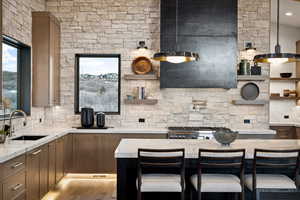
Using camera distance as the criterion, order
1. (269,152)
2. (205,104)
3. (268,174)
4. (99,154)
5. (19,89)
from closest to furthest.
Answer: (269,152), (268,174), (19,89), (99,154), (205,104)

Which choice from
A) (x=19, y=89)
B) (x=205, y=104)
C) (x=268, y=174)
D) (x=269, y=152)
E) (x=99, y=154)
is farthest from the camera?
(x=205, y=104)

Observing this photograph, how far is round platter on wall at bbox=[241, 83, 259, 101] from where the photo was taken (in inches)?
241

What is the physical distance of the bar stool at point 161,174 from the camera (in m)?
3.09

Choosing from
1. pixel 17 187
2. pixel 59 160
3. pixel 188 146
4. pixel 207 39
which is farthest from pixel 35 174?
pixel 207 39

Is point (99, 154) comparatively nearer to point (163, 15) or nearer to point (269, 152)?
point (163, 15)

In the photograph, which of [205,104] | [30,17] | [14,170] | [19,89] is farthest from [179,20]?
[14,170]

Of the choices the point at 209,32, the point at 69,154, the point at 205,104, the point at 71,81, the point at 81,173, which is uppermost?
the point at 209,32

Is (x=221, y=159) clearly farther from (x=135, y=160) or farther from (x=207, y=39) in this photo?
(x=207, y=39)

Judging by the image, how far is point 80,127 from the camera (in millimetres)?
5828

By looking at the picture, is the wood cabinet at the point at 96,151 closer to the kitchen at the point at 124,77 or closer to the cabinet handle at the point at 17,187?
the kitchen at the point at 124,77

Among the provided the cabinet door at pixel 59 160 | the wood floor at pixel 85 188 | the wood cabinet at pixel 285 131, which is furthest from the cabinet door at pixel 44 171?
the wood cabinet at pixel 285 131

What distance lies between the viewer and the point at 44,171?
14.1 ft

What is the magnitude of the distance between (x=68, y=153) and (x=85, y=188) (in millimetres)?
701

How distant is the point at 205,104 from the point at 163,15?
5.97ft
